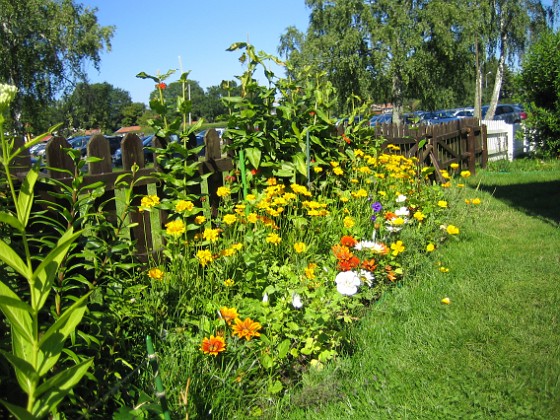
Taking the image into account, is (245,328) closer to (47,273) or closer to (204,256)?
(204,256)

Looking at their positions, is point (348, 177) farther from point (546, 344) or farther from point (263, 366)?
point (263, 366)

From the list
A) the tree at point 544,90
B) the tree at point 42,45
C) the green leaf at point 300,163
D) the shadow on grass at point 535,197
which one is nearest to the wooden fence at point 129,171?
the green leaf at point 300,163

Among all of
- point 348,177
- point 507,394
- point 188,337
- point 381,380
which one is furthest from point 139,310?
point 348,177

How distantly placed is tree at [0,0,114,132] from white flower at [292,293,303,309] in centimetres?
2309

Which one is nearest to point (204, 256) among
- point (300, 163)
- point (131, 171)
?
point (131, 171)

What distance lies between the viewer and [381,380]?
2.50 metres

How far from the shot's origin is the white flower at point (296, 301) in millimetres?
2496

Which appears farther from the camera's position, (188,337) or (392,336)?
(392,336)

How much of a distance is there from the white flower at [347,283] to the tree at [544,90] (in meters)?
8.41

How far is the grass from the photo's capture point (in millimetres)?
2314

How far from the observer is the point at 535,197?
7086 mm

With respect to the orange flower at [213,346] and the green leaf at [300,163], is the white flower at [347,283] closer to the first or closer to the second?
the orange flower at [213,346]

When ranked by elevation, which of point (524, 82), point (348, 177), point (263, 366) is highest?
point (524, 82)

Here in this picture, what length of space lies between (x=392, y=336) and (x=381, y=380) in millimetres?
445
